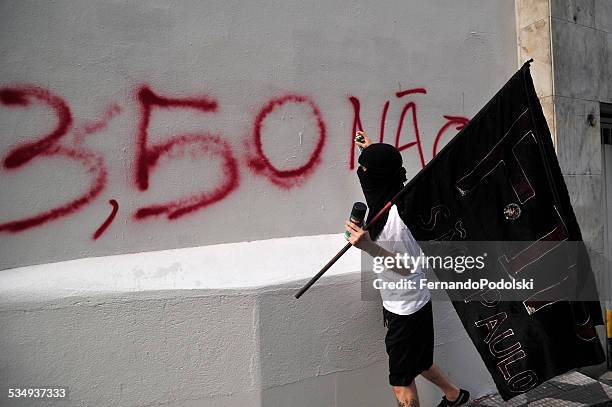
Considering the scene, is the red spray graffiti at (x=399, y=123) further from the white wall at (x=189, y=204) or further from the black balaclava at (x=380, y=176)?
the black balaclava at (x=380, y=176)

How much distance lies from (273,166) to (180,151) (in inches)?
25.1

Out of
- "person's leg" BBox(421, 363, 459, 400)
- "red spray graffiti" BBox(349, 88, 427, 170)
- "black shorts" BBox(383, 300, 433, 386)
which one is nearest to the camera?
"black shorts" BBox(383, 300, 433, 386)

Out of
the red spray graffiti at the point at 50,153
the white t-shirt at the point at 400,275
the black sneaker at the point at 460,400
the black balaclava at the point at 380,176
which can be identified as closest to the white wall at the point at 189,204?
the red spray graffiti at the point at 50,153

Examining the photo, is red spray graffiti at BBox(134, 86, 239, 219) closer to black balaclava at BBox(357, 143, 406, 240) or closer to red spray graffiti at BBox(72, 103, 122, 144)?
red spray graffiti at BBox(72, 103, 122, 144)

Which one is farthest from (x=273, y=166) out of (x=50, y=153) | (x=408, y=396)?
(x=408, y=396)

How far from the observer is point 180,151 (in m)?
2.97

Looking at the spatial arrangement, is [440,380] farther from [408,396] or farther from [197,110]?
[197,110]

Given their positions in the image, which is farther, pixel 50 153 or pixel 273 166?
pixel 273 166

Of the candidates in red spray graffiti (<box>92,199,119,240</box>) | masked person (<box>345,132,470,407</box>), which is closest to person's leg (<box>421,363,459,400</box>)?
masked person (<box>345,132,470,407</box>)

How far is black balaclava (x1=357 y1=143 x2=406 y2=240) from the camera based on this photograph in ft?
Answer: 8.79

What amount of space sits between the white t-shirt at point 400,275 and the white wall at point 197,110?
80cm

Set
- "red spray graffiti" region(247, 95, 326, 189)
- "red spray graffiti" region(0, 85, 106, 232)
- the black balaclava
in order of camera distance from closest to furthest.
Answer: "red spray graffiti" region(0, 85, 106, 232) < the black balaclava < "red spray graffiti" region(247, 95, 326, 189)

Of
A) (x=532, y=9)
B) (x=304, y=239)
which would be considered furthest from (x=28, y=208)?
(x=532, y=9)

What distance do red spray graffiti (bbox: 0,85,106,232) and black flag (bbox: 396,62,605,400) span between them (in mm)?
1749
